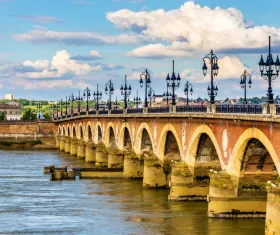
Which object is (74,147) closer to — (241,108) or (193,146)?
(193,146)

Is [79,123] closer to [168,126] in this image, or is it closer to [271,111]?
[168,126]

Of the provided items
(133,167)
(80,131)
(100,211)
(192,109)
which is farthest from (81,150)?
(100,211)

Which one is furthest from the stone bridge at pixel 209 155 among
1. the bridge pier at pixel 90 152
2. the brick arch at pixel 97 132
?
the brick arch at pixel 97 132

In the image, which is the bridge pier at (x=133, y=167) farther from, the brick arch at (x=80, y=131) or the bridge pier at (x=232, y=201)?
the brick arch at (x=80, y=131)

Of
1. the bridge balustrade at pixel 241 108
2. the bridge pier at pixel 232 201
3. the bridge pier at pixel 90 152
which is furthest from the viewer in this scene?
the bridge pier at pixel 90 152

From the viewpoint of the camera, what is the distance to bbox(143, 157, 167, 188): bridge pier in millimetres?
67875

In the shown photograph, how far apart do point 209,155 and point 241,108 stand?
12.3 m

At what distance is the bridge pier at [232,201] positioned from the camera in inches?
1882

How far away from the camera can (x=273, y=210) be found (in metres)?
38.5

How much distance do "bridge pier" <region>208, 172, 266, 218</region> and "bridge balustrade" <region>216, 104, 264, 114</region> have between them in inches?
159

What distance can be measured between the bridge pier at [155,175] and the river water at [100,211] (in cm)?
120

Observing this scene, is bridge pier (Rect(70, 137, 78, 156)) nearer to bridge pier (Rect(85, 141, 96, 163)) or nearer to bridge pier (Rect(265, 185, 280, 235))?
bridge pier (Rect(85, 141, 96, 163))

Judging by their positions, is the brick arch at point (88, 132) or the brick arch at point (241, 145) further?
the brick arch at point (88, 132)

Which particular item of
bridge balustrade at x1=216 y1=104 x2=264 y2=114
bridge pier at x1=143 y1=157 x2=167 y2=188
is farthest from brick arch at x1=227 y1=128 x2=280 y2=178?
bridge pier at x1=143 y1=157 x2=167 y2=188
